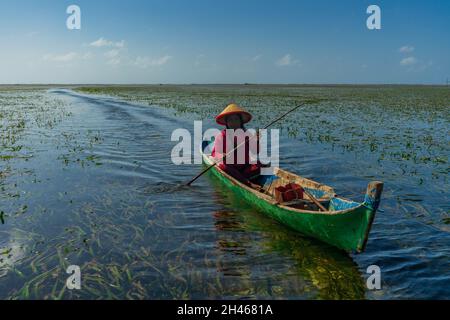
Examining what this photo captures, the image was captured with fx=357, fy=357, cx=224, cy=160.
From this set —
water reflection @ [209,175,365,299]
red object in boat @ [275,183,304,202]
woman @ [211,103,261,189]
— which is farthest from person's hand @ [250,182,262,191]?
red object in boat @ [275,183,304,202]

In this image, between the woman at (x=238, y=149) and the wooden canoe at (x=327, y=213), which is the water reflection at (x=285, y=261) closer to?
the wooden canoe at (x=327, y=213)

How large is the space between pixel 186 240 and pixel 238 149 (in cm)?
335

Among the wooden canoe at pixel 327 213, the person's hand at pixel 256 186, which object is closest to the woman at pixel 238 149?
the person's hand at pixel 256 186

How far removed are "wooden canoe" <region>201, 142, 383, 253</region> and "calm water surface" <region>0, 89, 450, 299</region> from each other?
0.29 metres

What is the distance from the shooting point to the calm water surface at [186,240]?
5000 mm

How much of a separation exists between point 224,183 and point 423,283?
5402 millimetres

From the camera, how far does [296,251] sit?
6059 millimetres

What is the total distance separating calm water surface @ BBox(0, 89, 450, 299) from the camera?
5000mm

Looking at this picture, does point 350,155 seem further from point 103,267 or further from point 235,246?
point 103,267

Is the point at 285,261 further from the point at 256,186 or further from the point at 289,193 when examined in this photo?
the point at 256,186

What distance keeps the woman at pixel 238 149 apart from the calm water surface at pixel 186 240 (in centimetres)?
72

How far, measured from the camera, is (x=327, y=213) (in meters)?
5.49

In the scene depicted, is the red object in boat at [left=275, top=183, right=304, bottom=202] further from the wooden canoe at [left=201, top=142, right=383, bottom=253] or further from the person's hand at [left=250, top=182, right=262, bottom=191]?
the person's hand at [left=250, top=182, right=262, bottom=191]

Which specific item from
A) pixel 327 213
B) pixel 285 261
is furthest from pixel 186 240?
pixel 327 213
